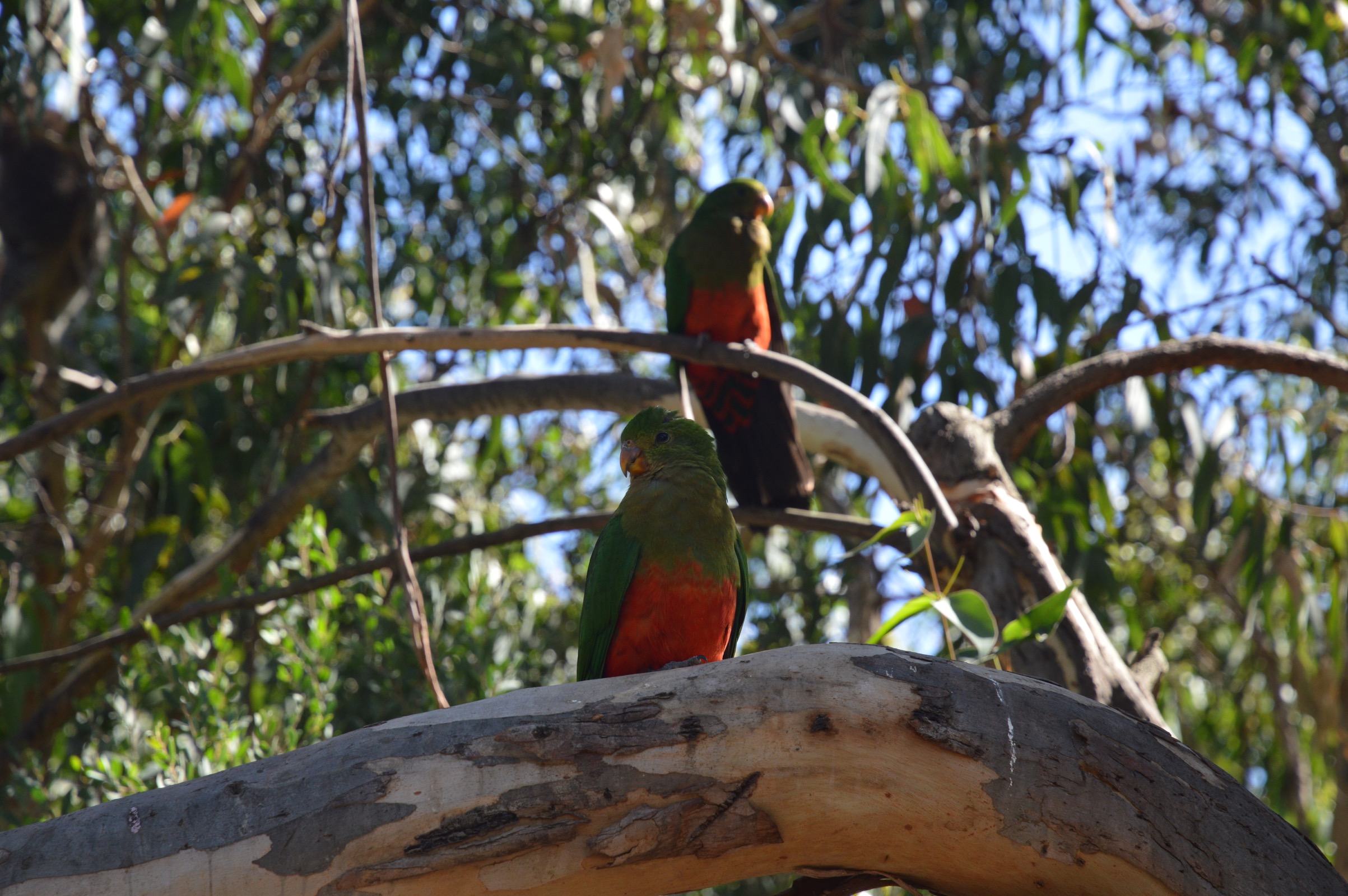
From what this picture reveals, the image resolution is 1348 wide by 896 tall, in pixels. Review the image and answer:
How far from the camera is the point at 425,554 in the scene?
315cm

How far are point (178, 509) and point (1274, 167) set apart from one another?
6.61 m

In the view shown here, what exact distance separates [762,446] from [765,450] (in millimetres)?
17

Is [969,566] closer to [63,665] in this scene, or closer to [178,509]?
[178,509]

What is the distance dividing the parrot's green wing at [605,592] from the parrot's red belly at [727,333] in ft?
4.26

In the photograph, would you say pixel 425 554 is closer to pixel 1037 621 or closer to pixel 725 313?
pixel 725 313

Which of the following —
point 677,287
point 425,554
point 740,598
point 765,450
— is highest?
point 677,287

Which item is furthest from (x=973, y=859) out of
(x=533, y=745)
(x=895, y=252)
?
(x=895, y=252)

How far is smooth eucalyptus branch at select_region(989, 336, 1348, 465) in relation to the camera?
2.86m

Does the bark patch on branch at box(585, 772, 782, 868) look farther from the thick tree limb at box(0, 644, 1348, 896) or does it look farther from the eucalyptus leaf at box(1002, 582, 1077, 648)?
the eucalyptus leaf at box(1002, 582, 1077, 648)

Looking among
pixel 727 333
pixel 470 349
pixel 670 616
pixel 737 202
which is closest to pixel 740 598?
pixel 670 616

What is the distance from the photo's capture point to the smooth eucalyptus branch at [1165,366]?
2.86 m

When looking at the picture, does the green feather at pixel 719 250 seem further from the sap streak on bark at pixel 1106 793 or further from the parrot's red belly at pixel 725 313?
the sap streak on bark at pixel 1106 793

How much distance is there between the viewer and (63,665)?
4.45 meters

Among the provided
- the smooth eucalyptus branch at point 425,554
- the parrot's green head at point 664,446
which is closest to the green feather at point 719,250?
the smooth eucalyptus branch at point 425,554
